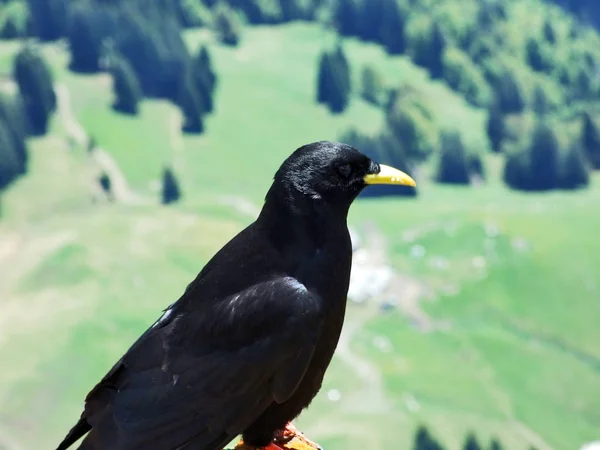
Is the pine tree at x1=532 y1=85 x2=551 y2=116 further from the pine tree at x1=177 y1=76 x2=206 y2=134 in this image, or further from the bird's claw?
the bird's claw

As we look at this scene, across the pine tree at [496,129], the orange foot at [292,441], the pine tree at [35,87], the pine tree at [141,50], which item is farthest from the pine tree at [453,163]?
the orange foot at [292,441]

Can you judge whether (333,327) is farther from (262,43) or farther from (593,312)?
(262,43)

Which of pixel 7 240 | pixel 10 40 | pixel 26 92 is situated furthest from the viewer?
pixel 10 40

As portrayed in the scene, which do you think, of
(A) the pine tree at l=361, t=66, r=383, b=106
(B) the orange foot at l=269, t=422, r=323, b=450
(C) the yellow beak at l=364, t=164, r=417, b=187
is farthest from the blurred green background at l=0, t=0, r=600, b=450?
(C) the yellow beak at l=364, t=164, r=417, b=187

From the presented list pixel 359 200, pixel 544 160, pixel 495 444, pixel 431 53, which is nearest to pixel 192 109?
pixel 359 200

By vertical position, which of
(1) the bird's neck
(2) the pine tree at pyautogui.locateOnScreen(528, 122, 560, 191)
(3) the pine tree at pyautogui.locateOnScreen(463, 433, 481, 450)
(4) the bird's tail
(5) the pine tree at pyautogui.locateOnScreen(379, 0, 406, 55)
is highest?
(1) the bird's neck

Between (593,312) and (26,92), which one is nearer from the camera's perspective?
(593,312)

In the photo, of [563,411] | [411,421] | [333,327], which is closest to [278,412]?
[333,327]

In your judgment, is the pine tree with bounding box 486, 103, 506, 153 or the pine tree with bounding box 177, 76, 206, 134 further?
the pine tree with bounding box 486, 103, 506, 153
